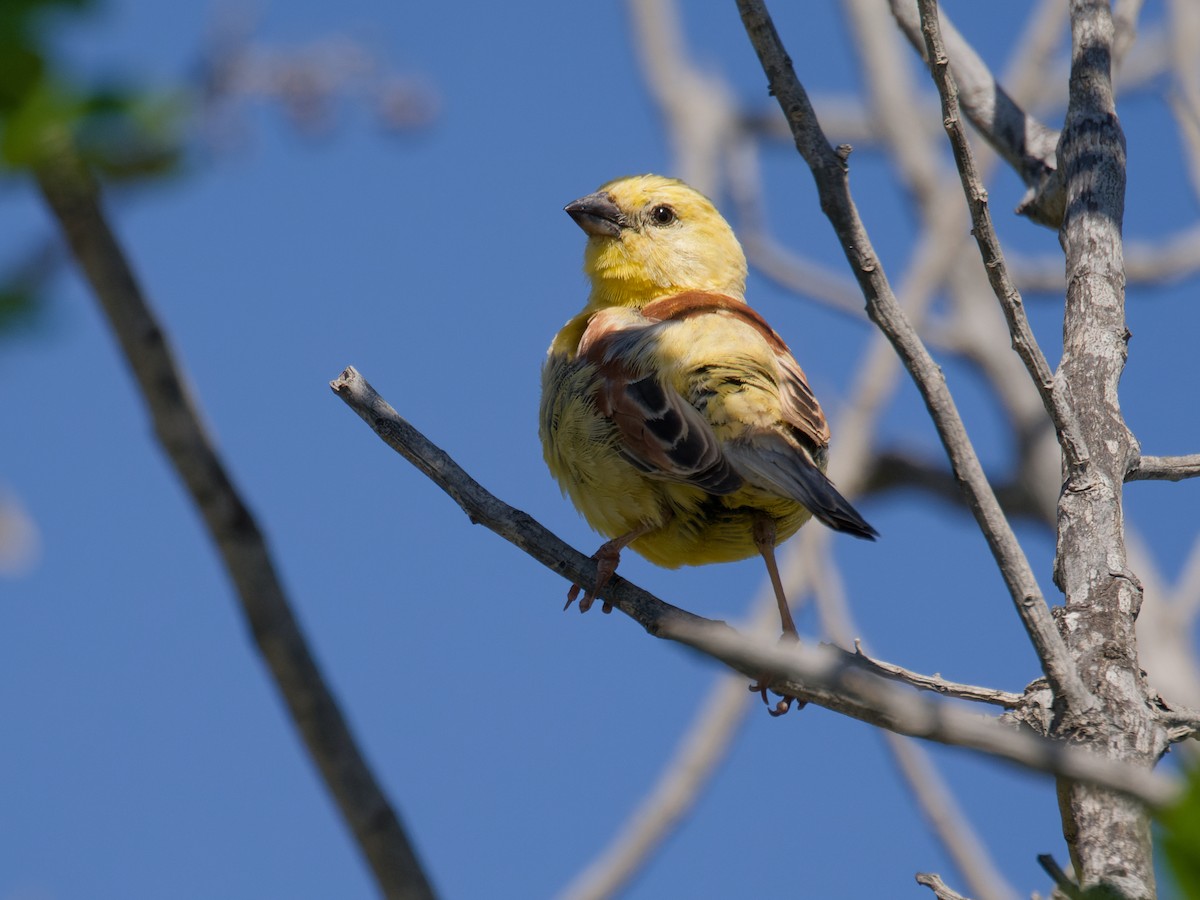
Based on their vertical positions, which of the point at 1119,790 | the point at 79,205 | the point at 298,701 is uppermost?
the point at 79,205

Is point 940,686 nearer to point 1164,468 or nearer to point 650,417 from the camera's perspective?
point 1164,468

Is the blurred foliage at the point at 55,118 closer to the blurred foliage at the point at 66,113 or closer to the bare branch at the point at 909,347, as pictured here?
the blurred foliage at the point at 66,113

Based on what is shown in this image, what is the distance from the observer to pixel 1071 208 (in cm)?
443

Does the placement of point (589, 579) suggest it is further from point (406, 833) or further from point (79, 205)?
point (79, 205)

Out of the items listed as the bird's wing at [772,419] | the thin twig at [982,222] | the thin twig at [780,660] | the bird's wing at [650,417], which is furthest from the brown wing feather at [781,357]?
the thin twig at [982,222]

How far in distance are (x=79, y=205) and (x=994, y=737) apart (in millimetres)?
1319

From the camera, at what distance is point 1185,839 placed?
4.71ft

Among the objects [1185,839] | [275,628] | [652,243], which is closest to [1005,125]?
[652,243]

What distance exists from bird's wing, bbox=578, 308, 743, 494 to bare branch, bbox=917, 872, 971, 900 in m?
1.61

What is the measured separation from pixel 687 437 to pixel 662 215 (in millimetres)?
2323

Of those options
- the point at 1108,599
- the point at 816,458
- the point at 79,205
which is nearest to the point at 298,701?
the point at 79,205

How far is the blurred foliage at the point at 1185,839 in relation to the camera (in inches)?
56.4

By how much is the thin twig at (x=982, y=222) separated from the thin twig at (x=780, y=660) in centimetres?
91

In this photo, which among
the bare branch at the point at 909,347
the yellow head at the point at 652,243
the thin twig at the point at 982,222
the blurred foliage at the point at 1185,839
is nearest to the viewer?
the blurred foliage at the point at 1185,839
